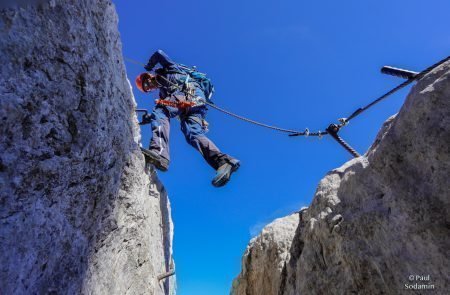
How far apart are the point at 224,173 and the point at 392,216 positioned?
381 cm

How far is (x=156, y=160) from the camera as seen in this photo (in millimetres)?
7152

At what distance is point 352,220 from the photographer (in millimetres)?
4336

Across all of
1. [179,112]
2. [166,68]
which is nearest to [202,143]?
[179,112]

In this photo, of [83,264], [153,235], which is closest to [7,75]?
[83,264]

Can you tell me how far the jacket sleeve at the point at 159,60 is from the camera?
32.9 ft

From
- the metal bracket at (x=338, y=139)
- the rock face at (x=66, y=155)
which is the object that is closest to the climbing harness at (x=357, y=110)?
the metal bracket at (x=338, y=139)

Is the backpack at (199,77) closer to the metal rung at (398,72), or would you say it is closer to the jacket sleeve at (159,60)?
the jacket sleeve at (159,60)

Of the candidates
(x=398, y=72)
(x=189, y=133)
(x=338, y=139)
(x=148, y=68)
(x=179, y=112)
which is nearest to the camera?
(x=398, y=72)

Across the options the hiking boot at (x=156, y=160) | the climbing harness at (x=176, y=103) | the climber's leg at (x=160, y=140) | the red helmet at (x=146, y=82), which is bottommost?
the hiking boot at (x=156, y=160)

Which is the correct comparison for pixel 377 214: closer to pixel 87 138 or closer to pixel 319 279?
pixel 319 279

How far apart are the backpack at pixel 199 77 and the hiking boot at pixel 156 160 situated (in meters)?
3.45

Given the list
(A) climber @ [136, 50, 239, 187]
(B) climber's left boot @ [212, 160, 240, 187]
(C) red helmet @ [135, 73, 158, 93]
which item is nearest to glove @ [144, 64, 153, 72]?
(A) climber @ [136, 50, 239, 187]

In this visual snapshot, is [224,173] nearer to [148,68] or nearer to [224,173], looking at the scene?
[224,173]

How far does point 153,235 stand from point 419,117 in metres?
4.99
